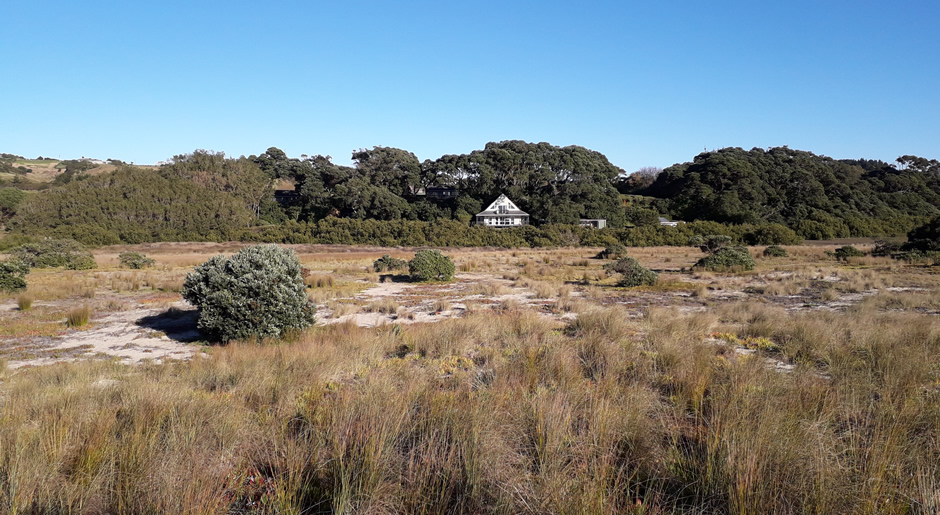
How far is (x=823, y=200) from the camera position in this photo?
75125 millimetres

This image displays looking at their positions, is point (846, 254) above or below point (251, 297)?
below

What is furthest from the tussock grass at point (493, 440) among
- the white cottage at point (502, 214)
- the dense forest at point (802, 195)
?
the dense forest at point (802, 195)

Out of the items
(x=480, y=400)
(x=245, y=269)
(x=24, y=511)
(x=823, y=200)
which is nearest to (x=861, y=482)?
(x=480, y=400)

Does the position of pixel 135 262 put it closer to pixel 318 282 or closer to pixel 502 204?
pixel 318 282

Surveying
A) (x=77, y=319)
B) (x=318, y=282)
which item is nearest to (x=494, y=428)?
(x=77, y=319)

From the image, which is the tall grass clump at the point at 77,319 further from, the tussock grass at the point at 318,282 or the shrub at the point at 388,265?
the shrub at the point at 388,265

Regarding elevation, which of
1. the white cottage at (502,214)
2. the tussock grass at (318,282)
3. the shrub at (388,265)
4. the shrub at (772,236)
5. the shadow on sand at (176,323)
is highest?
the white cottage at (502,214)

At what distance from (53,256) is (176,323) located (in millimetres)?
26577

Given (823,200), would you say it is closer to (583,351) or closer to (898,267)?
(898,267)

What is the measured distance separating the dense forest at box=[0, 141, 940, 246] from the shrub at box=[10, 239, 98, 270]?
26.2 m

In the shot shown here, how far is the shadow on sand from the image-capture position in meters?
11.1

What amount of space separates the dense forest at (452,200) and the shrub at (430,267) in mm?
35738

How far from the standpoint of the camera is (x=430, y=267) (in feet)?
73.8

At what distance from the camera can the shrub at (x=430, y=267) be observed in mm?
22438
